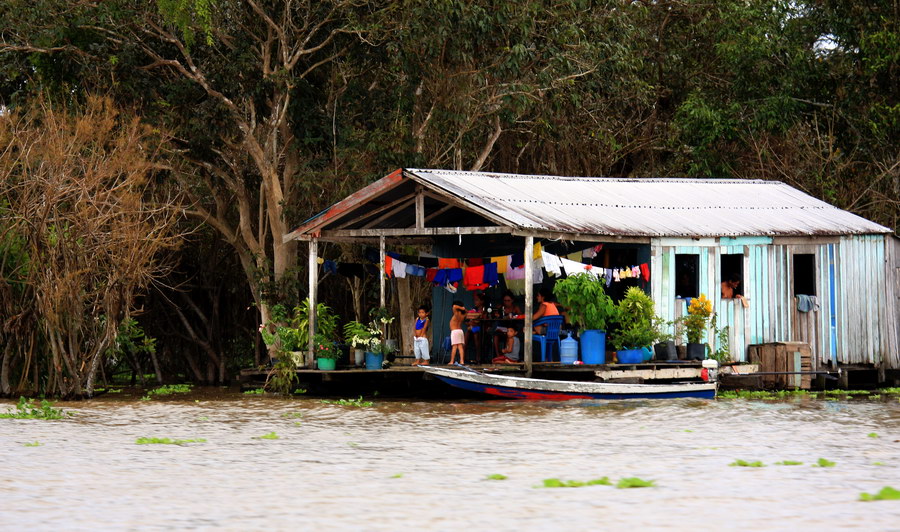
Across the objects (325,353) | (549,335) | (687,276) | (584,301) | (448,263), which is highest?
(448,263)

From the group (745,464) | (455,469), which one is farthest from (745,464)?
(455,469)

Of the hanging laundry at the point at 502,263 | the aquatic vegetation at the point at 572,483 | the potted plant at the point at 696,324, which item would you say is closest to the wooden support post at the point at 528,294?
the hanging laundry at the point at 502,263

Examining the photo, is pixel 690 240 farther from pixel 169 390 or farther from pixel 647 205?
pixel 169 390

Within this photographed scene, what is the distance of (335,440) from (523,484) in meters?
4.69

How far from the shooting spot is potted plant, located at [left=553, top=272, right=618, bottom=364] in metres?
20.9

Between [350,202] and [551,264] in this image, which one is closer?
[551,264]

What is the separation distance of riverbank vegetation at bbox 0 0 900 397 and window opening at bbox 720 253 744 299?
6412 millimetres

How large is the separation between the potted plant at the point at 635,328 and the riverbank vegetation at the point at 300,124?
791cm

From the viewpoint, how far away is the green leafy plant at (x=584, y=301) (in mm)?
20922

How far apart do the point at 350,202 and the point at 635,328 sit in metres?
5.43

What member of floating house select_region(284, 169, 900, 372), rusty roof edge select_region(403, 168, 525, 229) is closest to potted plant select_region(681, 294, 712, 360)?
floating house select_region(284, 169, 900, 372)

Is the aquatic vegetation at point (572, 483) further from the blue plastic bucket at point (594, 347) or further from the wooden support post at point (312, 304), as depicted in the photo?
the wooden support post at point (312, 304)

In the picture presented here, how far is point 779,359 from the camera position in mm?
23250

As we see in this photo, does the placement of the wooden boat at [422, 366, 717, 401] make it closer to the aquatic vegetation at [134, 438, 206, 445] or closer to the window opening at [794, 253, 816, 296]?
the window opening at [794, 253, 816, 296]
